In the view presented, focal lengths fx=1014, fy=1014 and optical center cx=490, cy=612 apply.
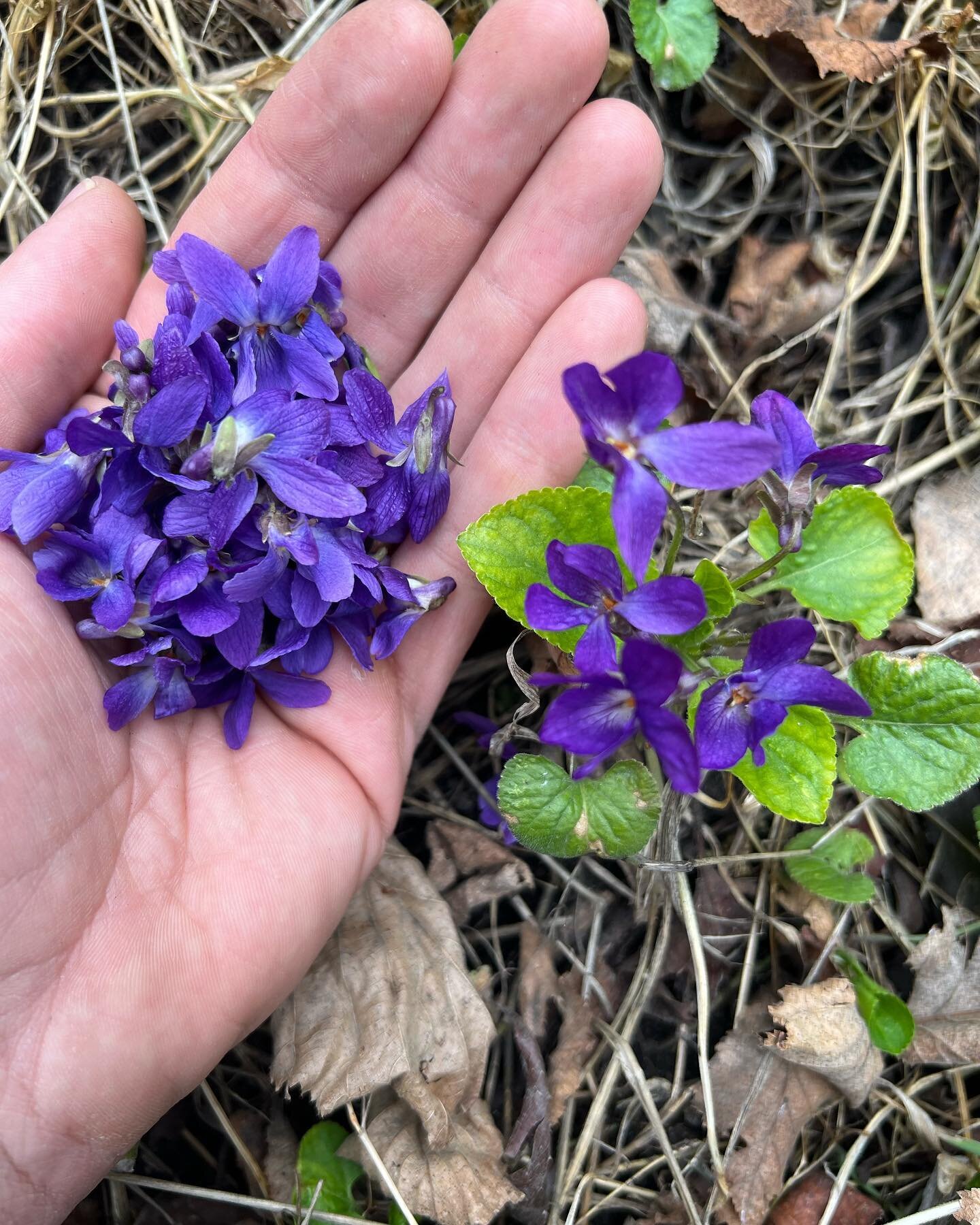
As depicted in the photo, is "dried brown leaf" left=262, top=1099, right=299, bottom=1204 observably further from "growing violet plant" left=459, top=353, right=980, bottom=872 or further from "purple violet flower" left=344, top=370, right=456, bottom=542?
"purple violet flower" left=344, top=370, right=456, bottom=542

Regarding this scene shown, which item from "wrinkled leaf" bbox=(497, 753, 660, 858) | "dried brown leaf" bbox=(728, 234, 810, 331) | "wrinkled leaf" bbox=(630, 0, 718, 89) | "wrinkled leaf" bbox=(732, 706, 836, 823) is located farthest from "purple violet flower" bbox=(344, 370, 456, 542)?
"wrinkled leaf" bbox=(630, 0, 718, 89)

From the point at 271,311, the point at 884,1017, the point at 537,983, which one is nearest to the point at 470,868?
the point at 537,983

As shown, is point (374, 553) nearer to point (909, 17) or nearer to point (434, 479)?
point (434, 479)

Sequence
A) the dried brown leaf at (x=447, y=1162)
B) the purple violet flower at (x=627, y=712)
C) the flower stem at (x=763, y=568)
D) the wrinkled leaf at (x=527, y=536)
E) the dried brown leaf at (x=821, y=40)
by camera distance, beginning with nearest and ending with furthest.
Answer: the purple violet flower at (x=627, y=712), the flower stem at (x=763, y=568), the wrinkled leaf at (x=527, y=536), the dried brown leaf at (x=447, y=1162), the dried brown leaf at (x=821, y=40)

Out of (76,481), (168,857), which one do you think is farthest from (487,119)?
(168,857)

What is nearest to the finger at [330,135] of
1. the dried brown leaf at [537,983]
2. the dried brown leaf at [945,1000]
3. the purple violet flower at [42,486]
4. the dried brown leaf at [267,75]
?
the dried brown leaf at [267,75]

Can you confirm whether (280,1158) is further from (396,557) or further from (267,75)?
(267,75)

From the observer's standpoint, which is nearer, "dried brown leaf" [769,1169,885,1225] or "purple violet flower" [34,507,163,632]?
"purple violet flower" [34,507,163,632]

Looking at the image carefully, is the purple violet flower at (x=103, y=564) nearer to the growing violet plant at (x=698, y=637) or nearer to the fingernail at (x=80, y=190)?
the growing violet plant at (x=698, y=637)
